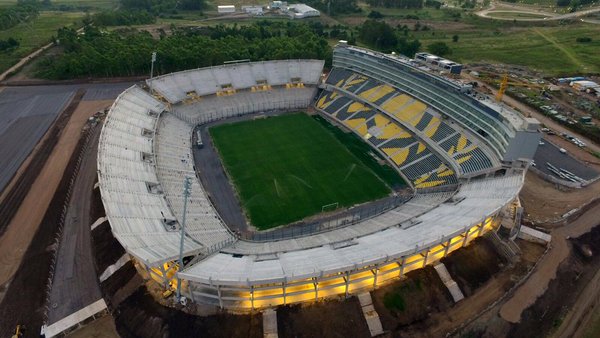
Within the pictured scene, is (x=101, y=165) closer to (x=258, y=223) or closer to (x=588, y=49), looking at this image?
(x=258, y=223)

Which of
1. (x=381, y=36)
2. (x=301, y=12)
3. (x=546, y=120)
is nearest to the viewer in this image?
(x=546, y=120)

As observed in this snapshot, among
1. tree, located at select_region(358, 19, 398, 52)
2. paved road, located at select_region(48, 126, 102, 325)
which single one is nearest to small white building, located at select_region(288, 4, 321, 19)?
tree, located at select_region(358, 19, 398, 52)

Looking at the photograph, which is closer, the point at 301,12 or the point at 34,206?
the point at 34,206

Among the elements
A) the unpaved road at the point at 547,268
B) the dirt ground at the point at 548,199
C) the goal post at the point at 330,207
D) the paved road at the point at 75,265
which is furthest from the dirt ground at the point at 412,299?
the paved road at the point at 75,265

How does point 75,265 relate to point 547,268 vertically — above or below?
above

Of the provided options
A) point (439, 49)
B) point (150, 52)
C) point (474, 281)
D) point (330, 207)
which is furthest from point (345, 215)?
point (439, 49)

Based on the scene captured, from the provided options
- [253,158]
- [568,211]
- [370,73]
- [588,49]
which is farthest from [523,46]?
[253,158]

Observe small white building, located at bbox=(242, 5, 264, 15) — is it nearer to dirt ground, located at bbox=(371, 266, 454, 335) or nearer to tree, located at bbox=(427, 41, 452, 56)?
tree, located at bbox=(427, 41, 452, 56)

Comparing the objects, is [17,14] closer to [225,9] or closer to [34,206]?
[225,9]
